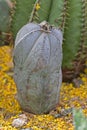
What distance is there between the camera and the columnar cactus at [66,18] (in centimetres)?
291

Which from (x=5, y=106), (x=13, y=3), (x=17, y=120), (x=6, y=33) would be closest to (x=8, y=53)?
(x=6, y=33)

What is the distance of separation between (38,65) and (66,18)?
1.93 feet

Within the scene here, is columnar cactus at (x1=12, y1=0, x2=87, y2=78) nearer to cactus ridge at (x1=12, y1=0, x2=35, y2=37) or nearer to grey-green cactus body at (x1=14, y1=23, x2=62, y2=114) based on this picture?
cactus ridge at (x1=12, y1=0, x2=35, y2=37)

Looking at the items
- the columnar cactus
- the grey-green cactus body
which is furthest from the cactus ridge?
the grey-green cactus body

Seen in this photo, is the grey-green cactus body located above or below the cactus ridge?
below

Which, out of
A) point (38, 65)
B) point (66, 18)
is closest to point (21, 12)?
point (66, 18)

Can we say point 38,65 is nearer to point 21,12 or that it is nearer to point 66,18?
point 66,18

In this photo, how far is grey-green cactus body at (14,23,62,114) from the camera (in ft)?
8.05

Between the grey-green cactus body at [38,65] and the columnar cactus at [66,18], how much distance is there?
1.35 ft

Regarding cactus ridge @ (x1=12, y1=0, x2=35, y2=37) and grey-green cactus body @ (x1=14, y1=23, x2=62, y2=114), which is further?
cactus ridge @ (x1=12, y1=0, x2=35, y2=37)

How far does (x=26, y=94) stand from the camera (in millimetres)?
2629

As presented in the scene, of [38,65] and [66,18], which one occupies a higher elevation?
[66,18]

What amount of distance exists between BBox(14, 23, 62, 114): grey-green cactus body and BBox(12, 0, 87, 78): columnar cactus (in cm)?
41

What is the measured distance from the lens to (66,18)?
2.94m
